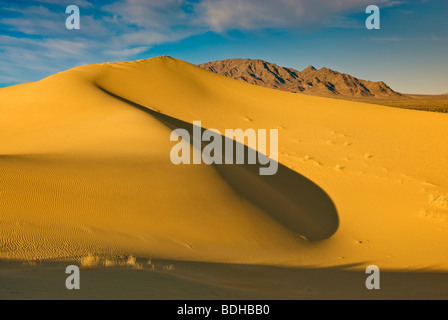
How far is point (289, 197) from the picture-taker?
1223cm

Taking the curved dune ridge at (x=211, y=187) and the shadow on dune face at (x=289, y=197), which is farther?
the shadow on dune face at (x=289, y=197)

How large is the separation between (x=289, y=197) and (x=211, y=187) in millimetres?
3339

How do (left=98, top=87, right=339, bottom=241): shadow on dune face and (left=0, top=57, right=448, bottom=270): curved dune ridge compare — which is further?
(left=98, top=87, right=339, bottom=241): shadow on dune face

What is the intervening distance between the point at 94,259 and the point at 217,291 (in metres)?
2.39

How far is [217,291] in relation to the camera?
4.78m

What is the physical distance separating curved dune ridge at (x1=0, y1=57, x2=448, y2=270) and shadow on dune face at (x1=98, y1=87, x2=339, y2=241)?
0.20ft

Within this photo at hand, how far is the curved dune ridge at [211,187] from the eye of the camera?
7.46 metres

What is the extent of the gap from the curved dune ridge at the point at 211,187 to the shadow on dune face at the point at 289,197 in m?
0.06

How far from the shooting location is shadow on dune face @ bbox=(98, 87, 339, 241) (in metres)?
10.5

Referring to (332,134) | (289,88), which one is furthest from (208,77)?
(289,88)

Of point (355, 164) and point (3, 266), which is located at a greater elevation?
point (355, 164)

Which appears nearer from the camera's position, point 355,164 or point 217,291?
point 217,291

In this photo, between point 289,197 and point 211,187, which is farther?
point 289,197
